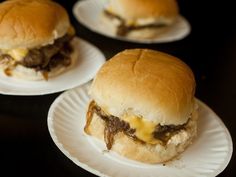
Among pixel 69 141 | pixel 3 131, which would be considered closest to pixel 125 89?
pixel 69 141

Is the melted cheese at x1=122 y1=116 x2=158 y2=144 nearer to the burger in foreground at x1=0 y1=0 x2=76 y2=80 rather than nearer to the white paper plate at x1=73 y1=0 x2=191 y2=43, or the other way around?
the burger in foreground at x1=0 y1=0 x2=76 y2=80

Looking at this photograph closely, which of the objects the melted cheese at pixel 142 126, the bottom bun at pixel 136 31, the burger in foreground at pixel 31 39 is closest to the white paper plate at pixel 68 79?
the burger in foreground at pixel 31 39

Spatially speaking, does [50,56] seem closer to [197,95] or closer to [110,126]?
[110,126]

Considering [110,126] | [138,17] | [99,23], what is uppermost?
[110,126]

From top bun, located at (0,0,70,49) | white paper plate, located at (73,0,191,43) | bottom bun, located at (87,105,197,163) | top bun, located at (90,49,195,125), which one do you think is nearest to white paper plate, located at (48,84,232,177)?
bottom bun, located at (87,105,197,163)

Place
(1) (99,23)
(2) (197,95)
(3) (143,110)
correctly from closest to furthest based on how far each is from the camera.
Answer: (3) (143,110) < (2) (197,95) < (1) (99,23)

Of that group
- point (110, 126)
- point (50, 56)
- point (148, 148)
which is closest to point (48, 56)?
point (50, 56)
